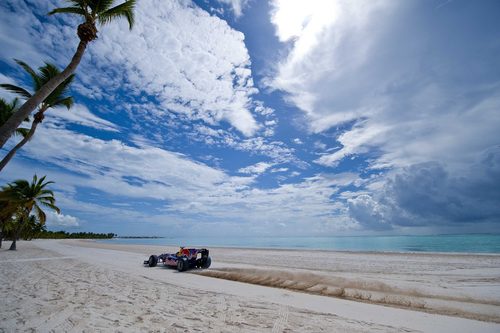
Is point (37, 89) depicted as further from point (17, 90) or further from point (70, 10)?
Answer: point (70, 10)

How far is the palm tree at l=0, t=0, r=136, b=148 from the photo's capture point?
23.8 feet

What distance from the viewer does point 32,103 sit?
7.20m

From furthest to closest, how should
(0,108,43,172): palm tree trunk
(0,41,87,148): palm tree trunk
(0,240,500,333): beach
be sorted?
(0,108,43,172): palm tree trunk < (0,41,87,148): palm tree trunk < (0,240,500,333): beach

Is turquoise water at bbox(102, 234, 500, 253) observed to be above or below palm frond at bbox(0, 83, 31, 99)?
below

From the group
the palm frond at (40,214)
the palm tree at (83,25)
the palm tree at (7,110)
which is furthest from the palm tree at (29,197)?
the palm tree at (83,25)

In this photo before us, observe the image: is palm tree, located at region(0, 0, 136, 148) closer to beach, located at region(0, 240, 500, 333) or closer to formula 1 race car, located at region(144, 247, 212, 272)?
beach, located at region(0, 240, 500, 333)

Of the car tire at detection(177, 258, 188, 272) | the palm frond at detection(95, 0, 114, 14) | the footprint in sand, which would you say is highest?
the palm frond at detection(95, 0, 114, 14)

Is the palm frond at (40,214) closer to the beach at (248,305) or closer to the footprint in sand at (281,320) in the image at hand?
the beach at (248,305)

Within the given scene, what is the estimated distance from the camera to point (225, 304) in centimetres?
736

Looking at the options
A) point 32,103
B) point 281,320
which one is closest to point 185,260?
point 281,320

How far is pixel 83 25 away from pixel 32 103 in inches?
126

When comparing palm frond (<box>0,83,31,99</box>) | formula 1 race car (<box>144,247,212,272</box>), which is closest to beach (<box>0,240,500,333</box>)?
formula 1 race car (<box>144,247,212,272</box>)

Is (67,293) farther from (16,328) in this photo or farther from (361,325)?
(361,325)

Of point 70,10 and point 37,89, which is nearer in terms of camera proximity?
point 70,10
